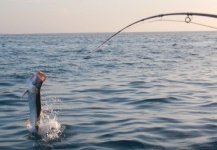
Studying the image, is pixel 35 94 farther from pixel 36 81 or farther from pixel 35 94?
pixel 36 81

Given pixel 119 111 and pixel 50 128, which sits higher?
pixel 50 128

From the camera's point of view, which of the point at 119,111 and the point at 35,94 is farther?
the point at 119,111

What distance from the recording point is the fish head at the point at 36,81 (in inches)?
299

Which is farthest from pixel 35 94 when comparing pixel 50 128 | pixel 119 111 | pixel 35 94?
pixel 119 111

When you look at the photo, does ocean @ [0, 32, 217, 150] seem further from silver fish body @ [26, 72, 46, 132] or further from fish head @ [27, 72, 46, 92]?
fish head @ [27, 72, 46, 92]

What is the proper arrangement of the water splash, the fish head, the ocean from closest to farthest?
the fish head < the ocean < the water splash

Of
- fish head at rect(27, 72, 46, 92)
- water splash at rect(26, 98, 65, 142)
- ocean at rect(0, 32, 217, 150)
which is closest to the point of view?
fish head at rect(27, 72, 46, 92)

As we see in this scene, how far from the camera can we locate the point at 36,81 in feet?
25.1

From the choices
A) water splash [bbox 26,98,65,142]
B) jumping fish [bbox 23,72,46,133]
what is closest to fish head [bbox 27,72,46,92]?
jumping fish [bbox 23,72,46,133]

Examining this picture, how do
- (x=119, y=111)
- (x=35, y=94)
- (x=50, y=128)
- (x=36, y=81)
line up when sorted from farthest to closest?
(x=119, y=111) → (x=50, y=128) → (x=35, y=94) → (x=36, y=81)

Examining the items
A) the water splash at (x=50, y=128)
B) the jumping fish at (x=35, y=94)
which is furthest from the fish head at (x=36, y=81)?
the water splash at (x=50, y=128)

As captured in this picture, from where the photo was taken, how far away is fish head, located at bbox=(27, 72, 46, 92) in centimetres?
759

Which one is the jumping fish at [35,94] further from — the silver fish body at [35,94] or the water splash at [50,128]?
the water splash at [50,128]

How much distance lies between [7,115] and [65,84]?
7.29 m
